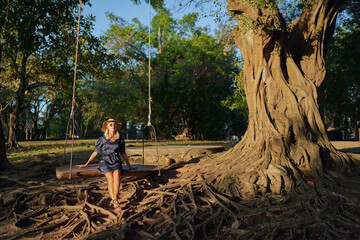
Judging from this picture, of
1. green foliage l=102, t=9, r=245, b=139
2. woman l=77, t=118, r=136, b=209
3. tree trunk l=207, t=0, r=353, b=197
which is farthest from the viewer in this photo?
green foliage l=102, t=9, r=245, b=139

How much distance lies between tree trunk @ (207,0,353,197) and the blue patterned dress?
191 centimetres

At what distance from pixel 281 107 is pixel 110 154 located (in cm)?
387

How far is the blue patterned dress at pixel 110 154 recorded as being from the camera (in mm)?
5641

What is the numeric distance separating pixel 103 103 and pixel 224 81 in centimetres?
886

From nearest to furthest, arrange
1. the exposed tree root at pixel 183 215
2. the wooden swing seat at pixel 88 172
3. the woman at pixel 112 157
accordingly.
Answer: the exposed tree root at pixel 183 215
the wooden swing seat at pixel 88 172
the woman at pixel 112 157

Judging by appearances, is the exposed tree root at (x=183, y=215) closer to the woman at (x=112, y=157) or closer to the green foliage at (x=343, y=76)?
the woman at (x=112, y=157)

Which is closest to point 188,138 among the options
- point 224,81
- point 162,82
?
point 162,82

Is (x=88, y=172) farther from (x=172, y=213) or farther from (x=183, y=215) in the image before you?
(x=183, y=215)

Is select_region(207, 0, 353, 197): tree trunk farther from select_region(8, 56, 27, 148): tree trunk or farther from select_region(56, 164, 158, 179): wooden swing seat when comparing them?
select_region(8, 56, 27, 148): tree trunk

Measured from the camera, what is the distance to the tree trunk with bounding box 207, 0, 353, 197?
5930 millimetres

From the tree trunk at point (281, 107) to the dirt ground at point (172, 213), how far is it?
1.58ft

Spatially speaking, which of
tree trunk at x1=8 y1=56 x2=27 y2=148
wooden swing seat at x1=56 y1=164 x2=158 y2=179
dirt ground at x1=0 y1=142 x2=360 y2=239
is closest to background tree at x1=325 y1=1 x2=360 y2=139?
dirt ground at x1=0 y1=142 x2=360 y2=239

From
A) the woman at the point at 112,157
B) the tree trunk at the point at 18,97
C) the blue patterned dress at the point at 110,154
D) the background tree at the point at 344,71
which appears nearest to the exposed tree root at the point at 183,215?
the woman at the point at 112,157

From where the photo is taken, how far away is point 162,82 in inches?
810
